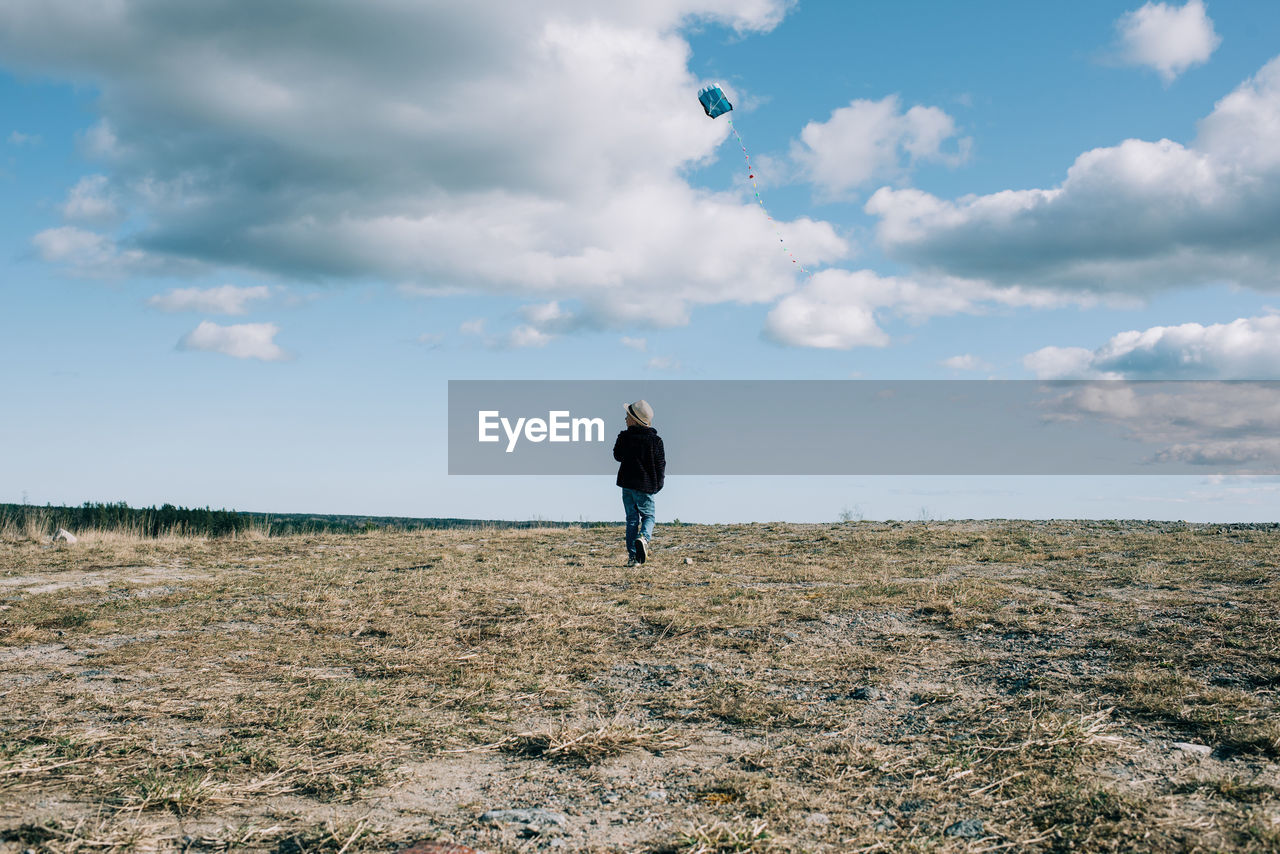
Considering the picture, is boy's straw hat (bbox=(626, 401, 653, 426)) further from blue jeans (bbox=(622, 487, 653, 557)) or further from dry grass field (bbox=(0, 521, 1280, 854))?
dry grass field (bbox=(0, 521, 1280, 854))

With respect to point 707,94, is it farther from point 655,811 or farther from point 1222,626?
point 655,811

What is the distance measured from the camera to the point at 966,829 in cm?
289

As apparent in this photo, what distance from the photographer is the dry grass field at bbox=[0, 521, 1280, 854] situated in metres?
2.93

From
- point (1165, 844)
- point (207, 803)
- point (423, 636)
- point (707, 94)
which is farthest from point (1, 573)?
point (1165, 844)

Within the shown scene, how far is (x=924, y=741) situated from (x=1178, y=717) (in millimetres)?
1311

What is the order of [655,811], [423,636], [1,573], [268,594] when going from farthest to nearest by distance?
[1,573]
[268,594]
[423,636]
[655,811]

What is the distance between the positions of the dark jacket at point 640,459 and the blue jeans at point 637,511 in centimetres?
11

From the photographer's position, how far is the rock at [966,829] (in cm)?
285

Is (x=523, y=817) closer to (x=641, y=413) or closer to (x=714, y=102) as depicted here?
(x=641, y=413)

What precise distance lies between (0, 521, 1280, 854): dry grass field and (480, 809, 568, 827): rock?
0.01 meters

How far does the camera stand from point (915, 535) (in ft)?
44.7

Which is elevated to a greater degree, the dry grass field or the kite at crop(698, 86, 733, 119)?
the kite at crop(698, 86, 733, 119)

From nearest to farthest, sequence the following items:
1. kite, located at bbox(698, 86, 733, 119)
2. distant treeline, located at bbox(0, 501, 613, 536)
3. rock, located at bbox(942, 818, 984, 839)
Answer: rock, located at bbox(942, 818, 984, 839) → kite, located at bbox(698, 86, 733, 119) → distant treeline, located at bbox(0, 501, 613, 536)

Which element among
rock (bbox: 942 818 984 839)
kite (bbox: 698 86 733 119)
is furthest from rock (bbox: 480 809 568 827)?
kite (bbox: 698 86 733 119)
